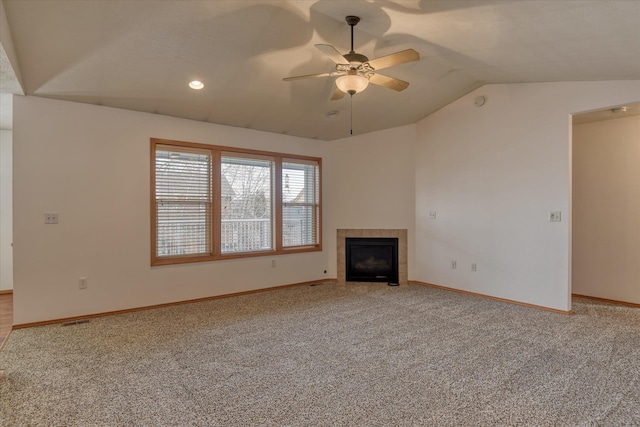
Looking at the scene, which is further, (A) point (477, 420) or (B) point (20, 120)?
(B) point (20, 120)

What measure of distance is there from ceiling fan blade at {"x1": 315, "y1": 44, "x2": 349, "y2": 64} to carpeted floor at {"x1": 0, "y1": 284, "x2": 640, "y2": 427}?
247 centimetres

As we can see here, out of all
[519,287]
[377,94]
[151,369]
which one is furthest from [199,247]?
[519,287]

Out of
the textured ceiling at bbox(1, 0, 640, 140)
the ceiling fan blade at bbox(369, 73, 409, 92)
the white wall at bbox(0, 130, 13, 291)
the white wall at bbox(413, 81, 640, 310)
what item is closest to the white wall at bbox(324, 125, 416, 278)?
the white wall at bbox(413, 81, 640, 310)

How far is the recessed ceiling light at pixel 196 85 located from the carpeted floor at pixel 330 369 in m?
2.68

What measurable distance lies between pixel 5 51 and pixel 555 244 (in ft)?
19.1

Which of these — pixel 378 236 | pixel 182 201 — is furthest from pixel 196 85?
pixel 378 236

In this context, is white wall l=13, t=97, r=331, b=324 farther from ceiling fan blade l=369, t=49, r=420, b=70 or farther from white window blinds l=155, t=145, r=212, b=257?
ceiling fan blade l=369, t=49, r=420, b=70

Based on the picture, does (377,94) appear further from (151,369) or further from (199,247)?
(151,369)

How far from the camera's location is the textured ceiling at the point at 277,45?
2533 millimetres

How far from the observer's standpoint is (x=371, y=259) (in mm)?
5867

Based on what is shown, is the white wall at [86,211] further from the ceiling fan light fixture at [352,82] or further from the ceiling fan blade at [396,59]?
the ceiling fan blade at [396,59]

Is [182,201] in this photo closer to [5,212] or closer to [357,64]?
[5,212]

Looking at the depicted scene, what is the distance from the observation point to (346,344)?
3.09 m

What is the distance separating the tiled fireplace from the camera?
221 inches
